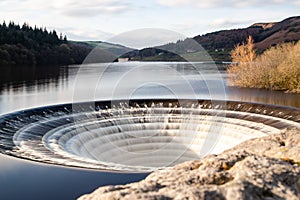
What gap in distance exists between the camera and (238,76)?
97.1 feet

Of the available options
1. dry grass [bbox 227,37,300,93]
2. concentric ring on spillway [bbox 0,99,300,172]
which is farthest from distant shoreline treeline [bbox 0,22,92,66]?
concentric ring on spillway [bbox 0,99,300,172]

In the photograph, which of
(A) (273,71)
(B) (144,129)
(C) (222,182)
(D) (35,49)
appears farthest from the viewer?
(D) (35,49)

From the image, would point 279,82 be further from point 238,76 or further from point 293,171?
point 293,171

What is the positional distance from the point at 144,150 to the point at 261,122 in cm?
405

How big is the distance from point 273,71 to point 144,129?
17.1m

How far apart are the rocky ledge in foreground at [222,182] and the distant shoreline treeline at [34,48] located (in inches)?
1991

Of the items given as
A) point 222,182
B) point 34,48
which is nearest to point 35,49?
point 34,48

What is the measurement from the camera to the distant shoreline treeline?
50906 mm

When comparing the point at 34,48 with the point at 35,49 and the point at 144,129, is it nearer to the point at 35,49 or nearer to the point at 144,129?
the point at 35,49

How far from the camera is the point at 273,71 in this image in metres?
26.8

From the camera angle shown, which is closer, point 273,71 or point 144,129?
point 144,129

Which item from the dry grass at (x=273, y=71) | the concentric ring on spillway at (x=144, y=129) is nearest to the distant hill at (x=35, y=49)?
the dry grass at (x=273, y=71)

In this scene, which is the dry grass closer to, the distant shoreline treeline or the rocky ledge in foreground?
the rocky ledge in foreground

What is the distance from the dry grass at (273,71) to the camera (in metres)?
24.9
